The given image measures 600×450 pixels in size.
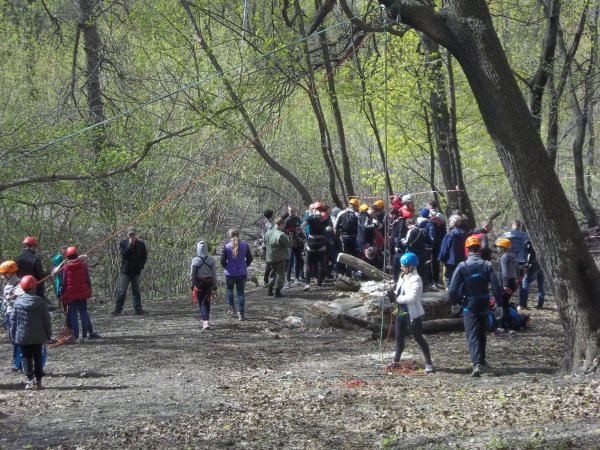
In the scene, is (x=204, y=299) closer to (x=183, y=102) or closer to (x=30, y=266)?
(x=30, y=266)

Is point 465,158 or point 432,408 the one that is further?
point 465,158

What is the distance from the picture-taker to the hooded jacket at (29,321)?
10.2 metres

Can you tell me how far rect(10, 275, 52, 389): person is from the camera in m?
10.2

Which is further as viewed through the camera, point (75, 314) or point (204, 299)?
point (204, 299)

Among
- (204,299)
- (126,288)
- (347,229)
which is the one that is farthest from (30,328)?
(347,229)

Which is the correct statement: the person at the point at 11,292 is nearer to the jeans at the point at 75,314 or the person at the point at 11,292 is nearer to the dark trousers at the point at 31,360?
the dark trousers at the point at 31,360

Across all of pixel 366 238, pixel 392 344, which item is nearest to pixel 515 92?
pixel 392 344

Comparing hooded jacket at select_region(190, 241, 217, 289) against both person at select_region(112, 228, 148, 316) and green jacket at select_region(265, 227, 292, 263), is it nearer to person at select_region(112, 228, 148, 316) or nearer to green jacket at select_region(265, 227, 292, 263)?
person at select_region(112, 228, 148, 316)

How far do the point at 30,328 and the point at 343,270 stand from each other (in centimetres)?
1012

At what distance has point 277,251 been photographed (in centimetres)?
1722

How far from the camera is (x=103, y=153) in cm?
1683

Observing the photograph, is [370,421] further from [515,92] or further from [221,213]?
[221,213]

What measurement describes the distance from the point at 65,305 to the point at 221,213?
8917 mm

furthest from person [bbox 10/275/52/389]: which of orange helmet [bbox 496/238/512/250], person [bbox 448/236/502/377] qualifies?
orange helmet [bbox 496/238/512/250]
